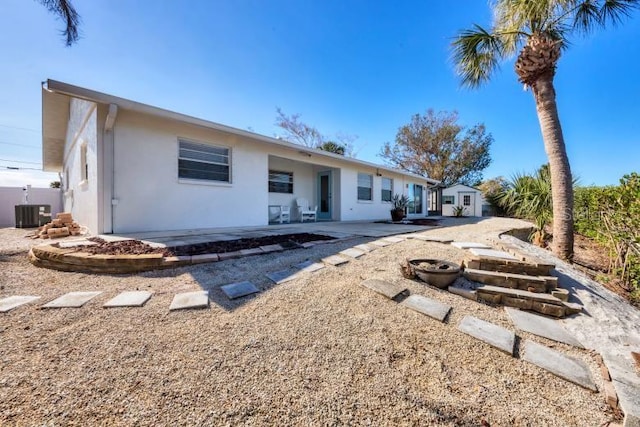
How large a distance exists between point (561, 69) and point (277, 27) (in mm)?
7931

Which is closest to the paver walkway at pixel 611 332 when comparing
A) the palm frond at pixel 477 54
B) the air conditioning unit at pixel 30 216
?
the palm frond at pixel 477 54

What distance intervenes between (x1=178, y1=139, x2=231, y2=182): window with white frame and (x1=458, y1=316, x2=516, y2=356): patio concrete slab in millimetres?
6237

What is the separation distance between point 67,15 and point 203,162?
3555mm

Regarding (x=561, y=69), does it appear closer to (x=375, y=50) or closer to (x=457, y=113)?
(x=375, y=50)

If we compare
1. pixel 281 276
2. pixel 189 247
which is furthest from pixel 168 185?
pixel 281 276

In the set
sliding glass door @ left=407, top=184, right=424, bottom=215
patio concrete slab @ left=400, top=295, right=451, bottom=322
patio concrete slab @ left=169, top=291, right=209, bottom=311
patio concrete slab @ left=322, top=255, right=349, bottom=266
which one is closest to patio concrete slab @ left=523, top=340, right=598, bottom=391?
patio concrete slab @ left=400, top=295, right=451, bottom=322

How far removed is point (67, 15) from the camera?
4.85 m

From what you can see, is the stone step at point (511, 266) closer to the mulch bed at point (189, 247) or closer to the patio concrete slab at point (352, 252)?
the patio concrete slab at point (352, 252)

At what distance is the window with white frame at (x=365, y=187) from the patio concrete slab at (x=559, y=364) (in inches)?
366

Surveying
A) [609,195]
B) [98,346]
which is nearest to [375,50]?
[609,195]

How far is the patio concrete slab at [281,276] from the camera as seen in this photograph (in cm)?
285

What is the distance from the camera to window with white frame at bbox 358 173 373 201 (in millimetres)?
10977

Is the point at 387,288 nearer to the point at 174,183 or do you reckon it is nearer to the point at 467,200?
the point at 174,183

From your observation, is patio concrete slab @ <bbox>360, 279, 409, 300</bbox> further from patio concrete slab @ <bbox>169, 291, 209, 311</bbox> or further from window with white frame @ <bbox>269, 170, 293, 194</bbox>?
window with white frame @ <bbox>269, 170, 293, 194</bbox>
